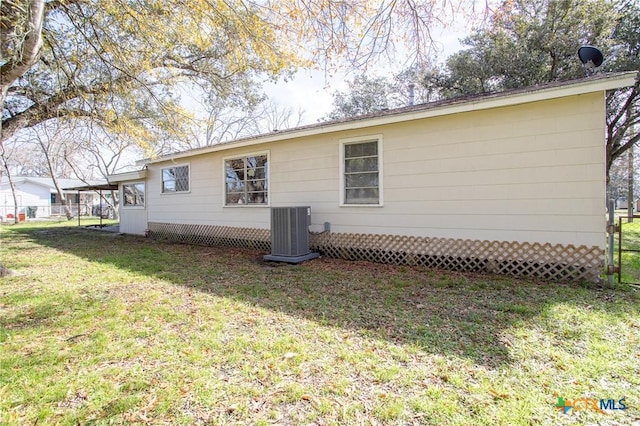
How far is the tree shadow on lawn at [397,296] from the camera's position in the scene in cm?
326

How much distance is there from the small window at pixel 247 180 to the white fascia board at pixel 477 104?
0.84 m

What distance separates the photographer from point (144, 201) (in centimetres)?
1270

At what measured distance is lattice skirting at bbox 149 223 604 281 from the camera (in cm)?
499

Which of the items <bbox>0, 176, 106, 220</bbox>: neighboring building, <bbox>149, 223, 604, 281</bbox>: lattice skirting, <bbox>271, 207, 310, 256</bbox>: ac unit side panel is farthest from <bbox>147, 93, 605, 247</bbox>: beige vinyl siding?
<bbox>0, 176, 106, 220</bbox>: neighboring building

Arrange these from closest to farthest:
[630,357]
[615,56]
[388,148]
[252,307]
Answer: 1. [630,357]
2. [252,307]
3. [388,148]
4. [615,56]

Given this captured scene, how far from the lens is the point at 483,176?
5.72 meters

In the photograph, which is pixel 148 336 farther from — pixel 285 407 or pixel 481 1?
pixel 481 1

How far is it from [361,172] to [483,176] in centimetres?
241

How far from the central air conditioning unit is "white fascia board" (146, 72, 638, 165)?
1.90 meters

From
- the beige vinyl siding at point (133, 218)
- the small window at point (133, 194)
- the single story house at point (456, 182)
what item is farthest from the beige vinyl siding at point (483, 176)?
the small window at point (133, 194)

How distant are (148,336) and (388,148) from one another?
5263mm

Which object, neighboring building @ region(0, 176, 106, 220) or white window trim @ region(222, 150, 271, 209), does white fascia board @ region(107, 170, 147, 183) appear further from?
neighboring building @ region(0, 176, 106, 220)

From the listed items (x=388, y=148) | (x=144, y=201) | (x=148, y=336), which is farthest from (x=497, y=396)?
(x=144, y=201)

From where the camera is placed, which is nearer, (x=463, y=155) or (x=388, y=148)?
(x=463, y=155)
